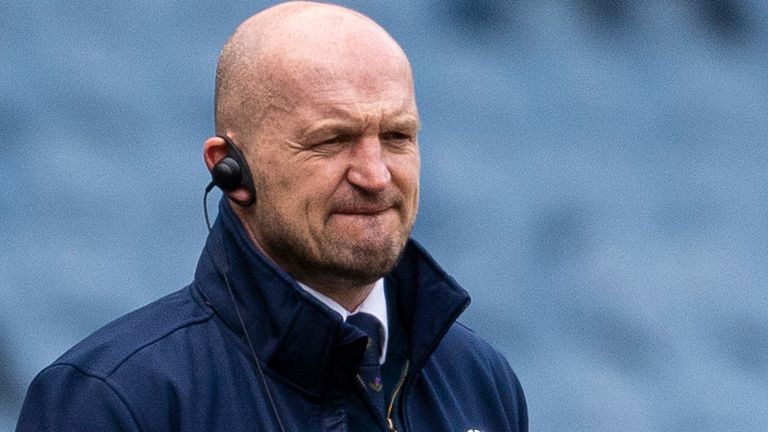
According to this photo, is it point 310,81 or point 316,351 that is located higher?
point 310,81

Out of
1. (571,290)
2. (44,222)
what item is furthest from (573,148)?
(44,222)

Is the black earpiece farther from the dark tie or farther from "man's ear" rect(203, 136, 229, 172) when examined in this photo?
the dark tie

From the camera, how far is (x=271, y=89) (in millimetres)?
2654

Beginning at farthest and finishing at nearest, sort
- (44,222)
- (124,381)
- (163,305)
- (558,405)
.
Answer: (558,405)
(44,222)
(163,305)
(124,381)

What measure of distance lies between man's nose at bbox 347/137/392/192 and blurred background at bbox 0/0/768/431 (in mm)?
1749

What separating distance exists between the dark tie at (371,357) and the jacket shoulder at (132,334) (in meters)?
0.20

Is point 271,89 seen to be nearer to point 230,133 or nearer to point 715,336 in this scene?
point 230,133

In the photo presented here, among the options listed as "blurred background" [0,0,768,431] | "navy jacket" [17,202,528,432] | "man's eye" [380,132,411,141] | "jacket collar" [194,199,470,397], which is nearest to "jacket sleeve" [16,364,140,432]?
"navy jacket" [17,202,528,432]

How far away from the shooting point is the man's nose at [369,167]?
8.51ft

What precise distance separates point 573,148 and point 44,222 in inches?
50.2

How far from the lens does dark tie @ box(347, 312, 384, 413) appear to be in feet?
8.86

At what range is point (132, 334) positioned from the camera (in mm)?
2611

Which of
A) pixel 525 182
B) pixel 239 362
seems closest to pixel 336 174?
pixel 239 362

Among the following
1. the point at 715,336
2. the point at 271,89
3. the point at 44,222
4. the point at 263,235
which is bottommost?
the point at 44,222
